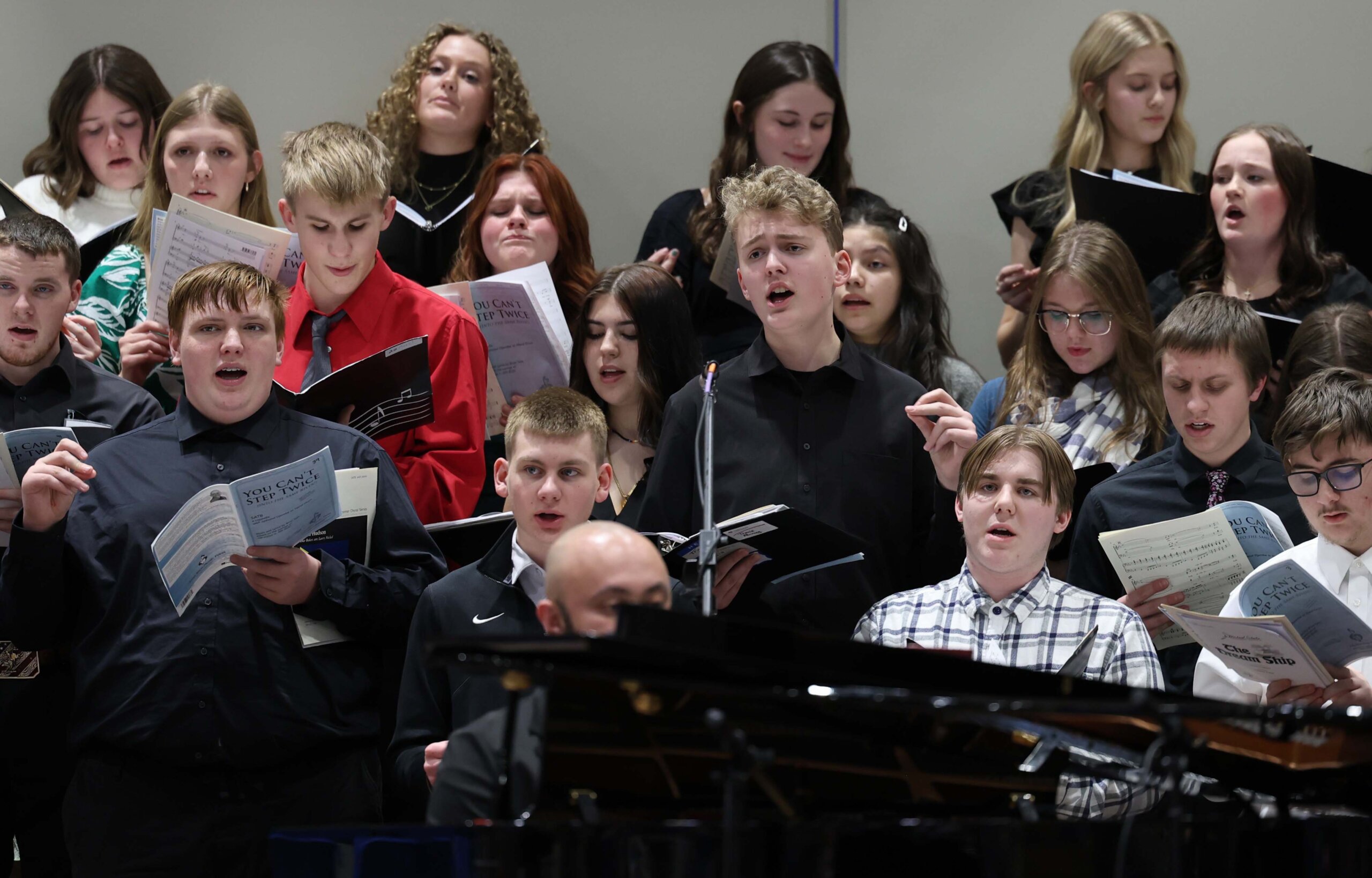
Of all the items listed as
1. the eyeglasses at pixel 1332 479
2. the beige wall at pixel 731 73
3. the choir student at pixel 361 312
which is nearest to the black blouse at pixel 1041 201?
the beige wall at pixel 731 73

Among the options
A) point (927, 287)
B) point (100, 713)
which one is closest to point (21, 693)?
point (100, 713)

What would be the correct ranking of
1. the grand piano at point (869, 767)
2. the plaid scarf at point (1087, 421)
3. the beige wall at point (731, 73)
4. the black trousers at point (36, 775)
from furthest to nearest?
the beige wall at point (731, 73), the plaid scarf at point (1087, 421), the black trousers at point (36, 775), the grand piano at point (869, 767)

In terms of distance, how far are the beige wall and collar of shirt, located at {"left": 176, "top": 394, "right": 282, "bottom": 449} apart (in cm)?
243

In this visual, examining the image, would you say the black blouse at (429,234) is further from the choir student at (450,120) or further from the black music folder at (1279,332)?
the black music folder at (1279,332)

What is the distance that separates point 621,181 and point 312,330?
2198 mm

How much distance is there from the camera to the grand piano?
1969 mm

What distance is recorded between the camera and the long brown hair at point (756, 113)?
14.8 feet

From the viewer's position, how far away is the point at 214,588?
306 cm

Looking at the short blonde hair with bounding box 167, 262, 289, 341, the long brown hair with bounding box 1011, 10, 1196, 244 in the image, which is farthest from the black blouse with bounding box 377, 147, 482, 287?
the long brown hair with bounding box 1011, 10, 1196, 244

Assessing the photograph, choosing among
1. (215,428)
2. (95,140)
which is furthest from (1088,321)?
(95,140)

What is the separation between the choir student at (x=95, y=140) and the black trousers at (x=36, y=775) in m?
1.66

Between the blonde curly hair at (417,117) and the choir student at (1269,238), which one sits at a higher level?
the blonde curly hair at (417,117)

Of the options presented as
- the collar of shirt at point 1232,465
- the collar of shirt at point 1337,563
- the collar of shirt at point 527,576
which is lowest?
the collar of shirt at point 527,576

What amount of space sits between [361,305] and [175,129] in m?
0.89
